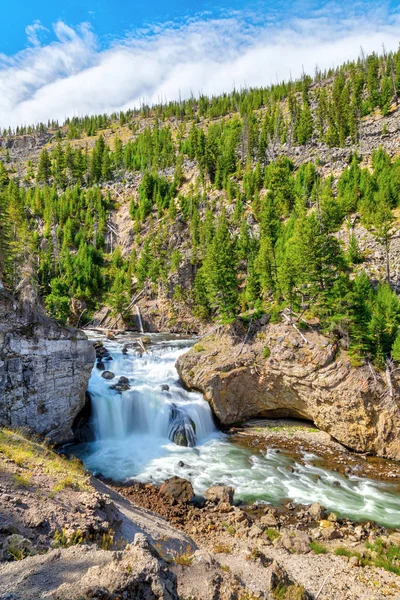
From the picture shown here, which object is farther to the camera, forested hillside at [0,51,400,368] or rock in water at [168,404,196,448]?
forested hillside at [0,51,400,368]

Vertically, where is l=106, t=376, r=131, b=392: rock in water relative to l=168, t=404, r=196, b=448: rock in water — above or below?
above

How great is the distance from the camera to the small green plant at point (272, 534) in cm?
1452

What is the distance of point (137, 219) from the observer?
3374 inches

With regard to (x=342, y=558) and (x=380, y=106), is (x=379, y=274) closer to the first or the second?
(x=342, y=558)

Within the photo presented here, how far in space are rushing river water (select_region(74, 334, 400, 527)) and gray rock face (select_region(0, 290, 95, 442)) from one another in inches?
136

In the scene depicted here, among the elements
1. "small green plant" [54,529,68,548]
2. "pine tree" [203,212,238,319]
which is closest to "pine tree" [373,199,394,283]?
"pine tree" [203,212,238,319]

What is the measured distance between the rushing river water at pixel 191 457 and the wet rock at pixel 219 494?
42.7 inches

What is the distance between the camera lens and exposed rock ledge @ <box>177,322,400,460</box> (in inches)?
956

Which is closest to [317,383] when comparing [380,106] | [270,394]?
[270,394]

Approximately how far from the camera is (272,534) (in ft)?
48.8

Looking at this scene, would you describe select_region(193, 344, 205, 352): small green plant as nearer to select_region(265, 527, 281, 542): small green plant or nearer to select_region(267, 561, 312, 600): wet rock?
select_region(265, 527, 281, 542): small green plant

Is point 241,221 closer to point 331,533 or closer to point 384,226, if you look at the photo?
point 384,226

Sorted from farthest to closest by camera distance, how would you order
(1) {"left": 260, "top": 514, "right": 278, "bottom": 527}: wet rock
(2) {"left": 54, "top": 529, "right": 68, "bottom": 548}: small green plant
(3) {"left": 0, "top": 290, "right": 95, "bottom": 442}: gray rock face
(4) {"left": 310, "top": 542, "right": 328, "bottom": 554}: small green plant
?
(3) {"left": 0, "top": 290, "right": 95, "bottom": 442}: gray rock face < (1) {"left": 260, "top": 514, "right": 278, "bottom": 527}: wet rock < (4) {"left": 310, "top": 542, "right": 328, "bottom": 554}: small green plant < (2) {"left": 54, "top": 529, "right": 68, "bottom": 548}: small green plant

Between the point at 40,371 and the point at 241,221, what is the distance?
56674 mm
